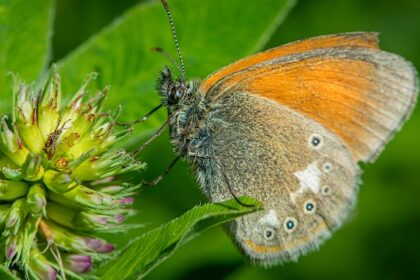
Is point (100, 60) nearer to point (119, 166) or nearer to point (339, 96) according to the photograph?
point (119, 166)

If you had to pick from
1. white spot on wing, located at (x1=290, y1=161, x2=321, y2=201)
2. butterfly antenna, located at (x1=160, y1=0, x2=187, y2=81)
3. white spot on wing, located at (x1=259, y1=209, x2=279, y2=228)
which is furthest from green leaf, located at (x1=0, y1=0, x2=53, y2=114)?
white spot on wing, located at (x1=290, y1=161, x2=321, y2=201)

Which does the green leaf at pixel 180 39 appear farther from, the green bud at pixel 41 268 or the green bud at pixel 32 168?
the green bud at pixel 41 268

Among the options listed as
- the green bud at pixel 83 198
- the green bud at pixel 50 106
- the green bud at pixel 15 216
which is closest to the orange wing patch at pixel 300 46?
the green bud at pixel 50 106

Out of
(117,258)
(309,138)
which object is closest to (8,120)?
(117,258)

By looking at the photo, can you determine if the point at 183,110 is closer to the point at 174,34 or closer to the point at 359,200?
the point at 174,34

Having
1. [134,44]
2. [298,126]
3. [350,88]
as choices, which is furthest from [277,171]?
[134,44]

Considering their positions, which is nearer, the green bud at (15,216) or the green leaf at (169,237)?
the green leaf at (169,237)

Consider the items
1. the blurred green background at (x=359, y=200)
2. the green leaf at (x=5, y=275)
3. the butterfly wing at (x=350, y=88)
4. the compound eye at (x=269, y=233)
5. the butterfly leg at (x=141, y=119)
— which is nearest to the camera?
the green leaf at (x=5, y=275)
